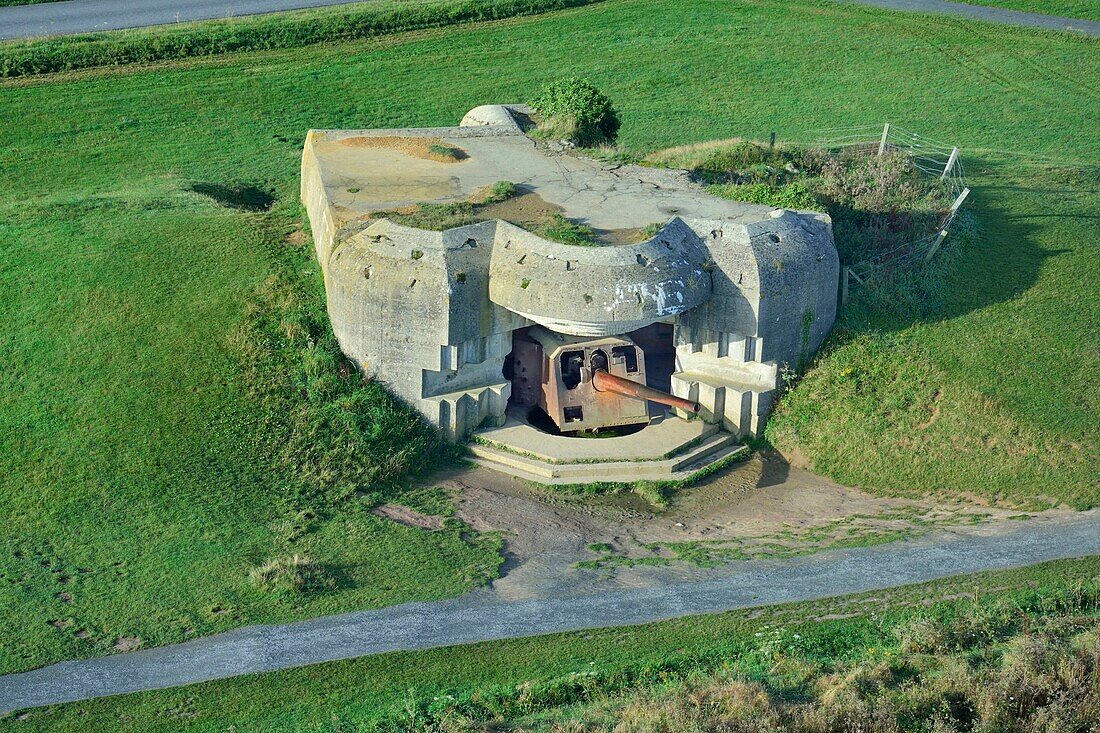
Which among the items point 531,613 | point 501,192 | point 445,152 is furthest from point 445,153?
point 531,613

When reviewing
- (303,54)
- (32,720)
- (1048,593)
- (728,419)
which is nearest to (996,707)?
(1048,593)

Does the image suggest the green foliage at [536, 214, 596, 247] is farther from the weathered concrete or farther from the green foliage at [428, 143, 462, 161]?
the green foliage at [428, 143, 462, 161]

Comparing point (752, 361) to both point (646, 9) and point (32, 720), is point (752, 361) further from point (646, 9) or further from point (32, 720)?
point (646, 9)

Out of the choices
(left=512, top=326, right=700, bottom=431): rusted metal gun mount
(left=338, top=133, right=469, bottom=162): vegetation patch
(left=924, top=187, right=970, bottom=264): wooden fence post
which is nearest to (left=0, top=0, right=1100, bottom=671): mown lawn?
(left=924, top=187, right=970, bottom=264): wooden fence post

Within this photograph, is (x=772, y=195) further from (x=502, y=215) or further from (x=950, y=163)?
(x=950, y=163)

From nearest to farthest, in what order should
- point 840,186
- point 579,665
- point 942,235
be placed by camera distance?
point 579,665
point 942,235
point 840,186

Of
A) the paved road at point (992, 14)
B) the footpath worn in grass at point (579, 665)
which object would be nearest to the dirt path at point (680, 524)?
the footpath worn in grass at point (579, 665)
